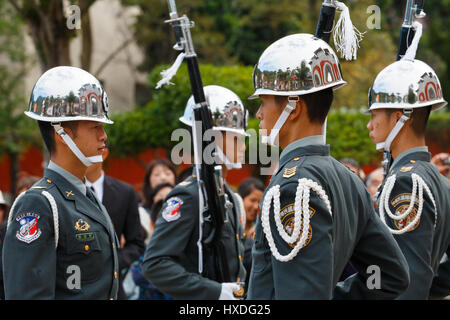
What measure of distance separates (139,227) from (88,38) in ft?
25.8

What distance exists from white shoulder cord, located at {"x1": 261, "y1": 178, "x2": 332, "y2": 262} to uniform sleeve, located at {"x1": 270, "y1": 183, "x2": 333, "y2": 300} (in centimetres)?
2

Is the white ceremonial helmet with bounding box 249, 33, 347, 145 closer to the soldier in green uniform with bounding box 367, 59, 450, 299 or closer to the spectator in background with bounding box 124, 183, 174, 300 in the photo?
the soldier in green uniform with bounding box 367, 59, 450, 299

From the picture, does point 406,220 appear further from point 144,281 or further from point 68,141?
point 144,281

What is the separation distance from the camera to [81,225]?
3.23 metres

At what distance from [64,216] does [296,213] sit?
4.01 ft

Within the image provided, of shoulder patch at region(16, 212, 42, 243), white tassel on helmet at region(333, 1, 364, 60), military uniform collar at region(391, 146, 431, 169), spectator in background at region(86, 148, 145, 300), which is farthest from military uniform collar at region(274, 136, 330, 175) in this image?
spectator in background at region(86, 148, 145, 300)

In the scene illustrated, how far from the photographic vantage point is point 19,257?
9.64 feet

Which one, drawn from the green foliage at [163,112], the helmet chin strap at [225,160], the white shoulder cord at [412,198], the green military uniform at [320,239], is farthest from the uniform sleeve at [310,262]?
the green foliage at [163,112]

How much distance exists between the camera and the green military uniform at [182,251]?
13.5 feet

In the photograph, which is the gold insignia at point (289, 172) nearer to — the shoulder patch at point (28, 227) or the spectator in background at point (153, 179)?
the shoulder patch at point (28, 227)

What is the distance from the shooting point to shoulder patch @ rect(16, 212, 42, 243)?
2.95m

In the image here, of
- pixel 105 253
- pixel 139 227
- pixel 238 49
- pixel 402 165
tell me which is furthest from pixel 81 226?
pixel 238 49

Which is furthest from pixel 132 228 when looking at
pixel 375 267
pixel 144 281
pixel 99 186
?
pixel 375 267
